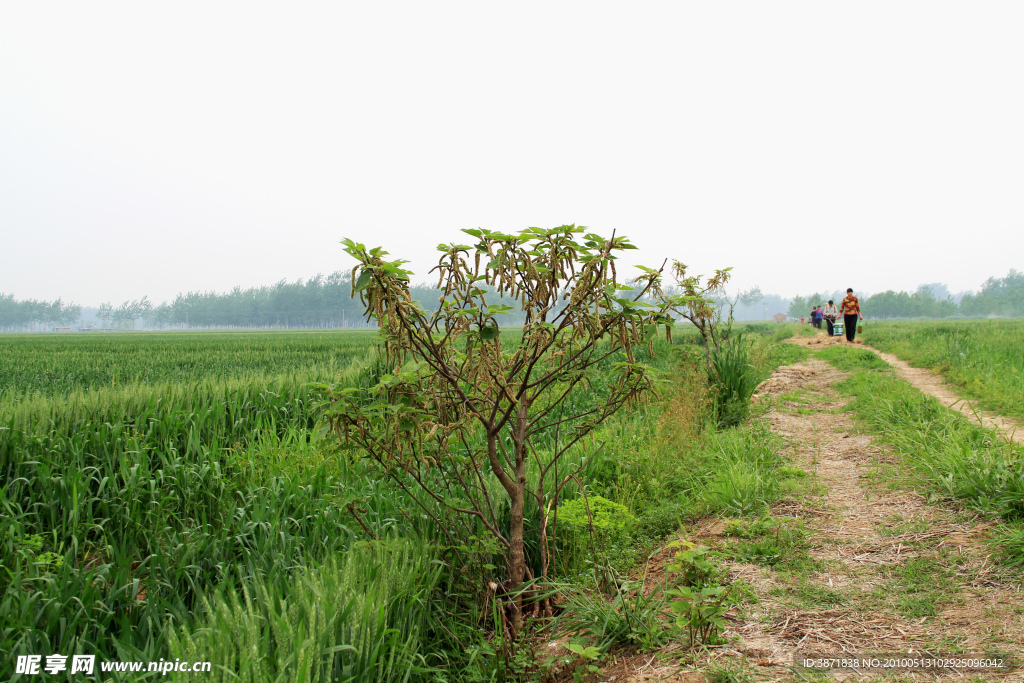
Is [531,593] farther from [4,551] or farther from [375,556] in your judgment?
[4,551]

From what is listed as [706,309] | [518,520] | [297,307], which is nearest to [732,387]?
[706,309]

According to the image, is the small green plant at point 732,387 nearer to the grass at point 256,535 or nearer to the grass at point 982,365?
the grass at point 256,535

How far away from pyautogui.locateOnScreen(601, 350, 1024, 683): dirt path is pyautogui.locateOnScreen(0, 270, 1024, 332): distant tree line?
4014 inches

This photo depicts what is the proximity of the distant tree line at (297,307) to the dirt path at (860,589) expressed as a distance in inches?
4014

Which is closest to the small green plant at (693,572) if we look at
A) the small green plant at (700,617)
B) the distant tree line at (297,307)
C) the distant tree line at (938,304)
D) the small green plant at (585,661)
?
the small green plant at (700,617)

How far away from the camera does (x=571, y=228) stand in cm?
264

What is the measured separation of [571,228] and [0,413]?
5698mm

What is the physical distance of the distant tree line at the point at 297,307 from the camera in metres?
115

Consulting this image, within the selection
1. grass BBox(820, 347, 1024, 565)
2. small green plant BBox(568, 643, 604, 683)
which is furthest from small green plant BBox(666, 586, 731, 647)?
grass BBox(820, 347, 1024, 565)

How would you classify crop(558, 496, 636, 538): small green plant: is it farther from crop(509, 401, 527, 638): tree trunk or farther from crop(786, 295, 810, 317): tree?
crop(786, 295, 810, 317): tree

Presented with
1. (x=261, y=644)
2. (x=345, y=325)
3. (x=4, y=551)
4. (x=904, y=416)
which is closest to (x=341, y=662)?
(x=261, y=644)

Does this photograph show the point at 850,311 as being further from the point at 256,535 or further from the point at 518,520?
the point at 256,535

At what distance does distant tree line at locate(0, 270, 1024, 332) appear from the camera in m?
115

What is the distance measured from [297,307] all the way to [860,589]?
426 feet
